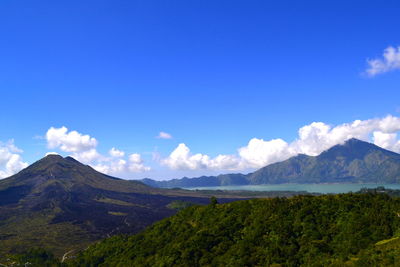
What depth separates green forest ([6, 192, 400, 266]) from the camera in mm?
60594

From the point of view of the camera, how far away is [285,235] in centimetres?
7112

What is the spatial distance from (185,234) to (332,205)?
39985 millimetres

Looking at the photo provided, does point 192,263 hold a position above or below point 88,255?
above

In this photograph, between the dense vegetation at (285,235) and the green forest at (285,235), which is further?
the dense vegetation at (285,235)

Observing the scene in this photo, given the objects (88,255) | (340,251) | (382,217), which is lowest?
(88,255)

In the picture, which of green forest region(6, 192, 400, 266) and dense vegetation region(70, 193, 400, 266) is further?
dense vegetation region(70, 193, 400, 266)

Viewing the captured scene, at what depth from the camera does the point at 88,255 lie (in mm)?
123562

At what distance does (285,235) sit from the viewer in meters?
71.1

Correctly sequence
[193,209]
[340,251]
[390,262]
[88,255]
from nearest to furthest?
[390,262]
[340,251]
[193,209]
[88,255]

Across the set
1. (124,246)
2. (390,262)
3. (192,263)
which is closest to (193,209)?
(124,246)

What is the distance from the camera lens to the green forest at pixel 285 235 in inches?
2386

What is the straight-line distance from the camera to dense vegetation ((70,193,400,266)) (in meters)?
60.9

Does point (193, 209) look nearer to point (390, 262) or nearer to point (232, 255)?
point (232, 255)

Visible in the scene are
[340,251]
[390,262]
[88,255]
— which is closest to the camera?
[390,262]
